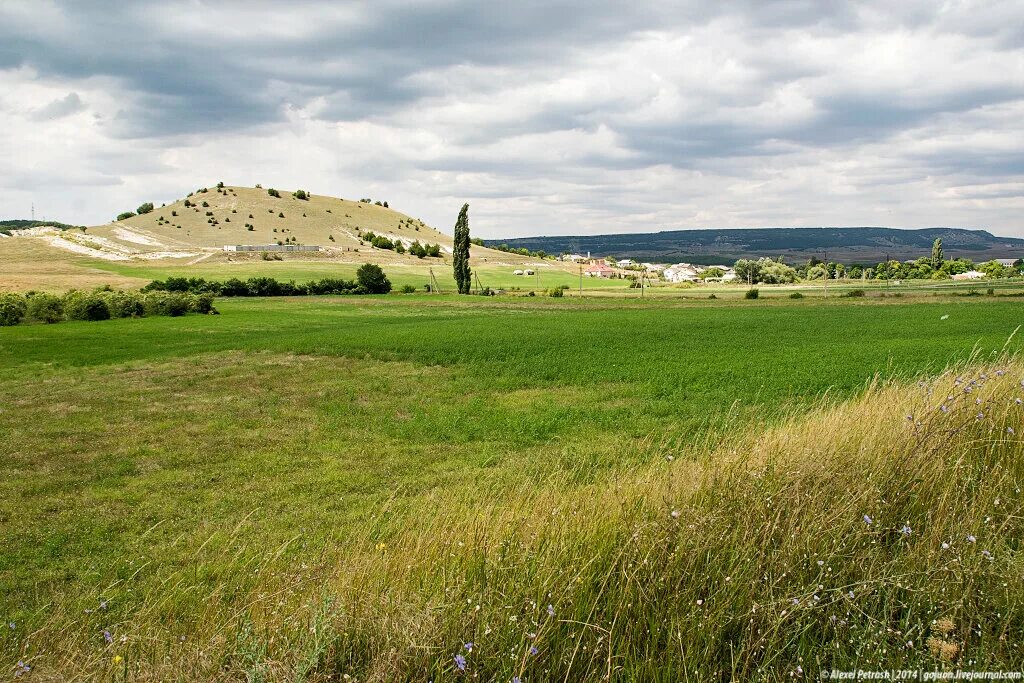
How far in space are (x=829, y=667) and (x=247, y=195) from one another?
160814 mm

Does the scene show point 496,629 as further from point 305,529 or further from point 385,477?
point 385,477

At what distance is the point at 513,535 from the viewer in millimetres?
4633

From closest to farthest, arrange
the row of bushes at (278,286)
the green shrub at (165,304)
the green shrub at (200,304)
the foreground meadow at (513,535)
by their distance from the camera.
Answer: the foreground meadow at (513,535)
the green shrub at (165,304)
the green shrub at (200,304)
the row of bushes at (278,286)

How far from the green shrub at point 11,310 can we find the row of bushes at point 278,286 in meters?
23.5

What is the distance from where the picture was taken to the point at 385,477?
10469 millimetres

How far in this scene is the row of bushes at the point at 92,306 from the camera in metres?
42.5

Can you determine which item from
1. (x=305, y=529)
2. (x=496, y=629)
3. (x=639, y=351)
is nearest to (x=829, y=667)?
(x=496, y=629)

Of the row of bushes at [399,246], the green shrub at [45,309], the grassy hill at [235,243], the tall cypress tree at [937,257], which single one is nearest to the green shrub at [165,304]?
the green shrub at [45,309]

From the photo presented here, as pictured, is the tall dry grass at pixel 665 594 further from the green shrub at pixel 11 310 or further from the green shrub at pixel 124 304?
the green shrub at pixel 124 304

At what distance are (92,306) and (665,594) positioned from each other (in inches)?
2014

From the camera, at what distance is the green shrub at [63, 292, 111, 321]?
4516 cm

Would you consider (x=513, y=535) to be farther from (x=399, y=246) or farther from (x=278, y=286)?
(x=399, y=246)

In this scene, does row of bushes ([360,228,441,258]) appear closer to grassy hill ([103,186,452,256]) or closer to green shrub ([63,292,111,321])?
grassy hill ([103,186,452,256])

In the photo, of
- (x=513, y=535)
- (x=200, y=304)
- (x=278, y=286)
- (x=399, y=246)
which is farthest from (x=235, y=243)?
(x=513, y=535)
